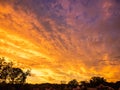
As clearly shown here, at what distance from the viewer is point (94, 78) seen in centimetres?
16562

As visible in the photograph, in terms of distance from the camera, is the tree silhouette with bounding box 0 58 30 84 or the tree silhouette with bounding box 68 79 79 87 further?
the tree silhouette with bounding box 68 79 79 87

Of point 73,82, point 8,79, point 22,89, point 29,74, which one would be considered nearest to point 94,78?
point 73,82

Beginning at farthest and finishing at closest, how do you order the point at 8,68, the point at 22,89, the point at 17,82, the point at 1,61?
the point at 17,82 < the point at 8,68 < the point at 1,61 < the point at 22,89

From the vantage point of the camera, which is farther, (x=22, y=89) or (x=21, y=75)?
(x=21, y=75)

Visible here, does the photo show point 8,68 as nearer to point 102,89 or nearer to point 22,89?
point 22,89

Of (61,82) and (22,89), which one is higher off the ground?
(61,82)

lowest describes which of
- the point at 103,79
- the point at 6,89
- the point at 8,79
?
the point at 6,89

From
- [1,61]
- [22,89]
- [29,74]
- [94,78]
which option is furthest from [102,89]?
[94,78]

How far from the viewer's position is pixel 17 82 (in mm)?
133375

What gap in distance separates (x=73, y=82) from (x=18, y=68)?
60105 mm

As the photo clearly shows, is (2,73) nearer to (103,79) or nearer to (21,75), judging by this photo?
(21,75)

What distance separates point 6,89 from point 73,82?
9210 centimetres

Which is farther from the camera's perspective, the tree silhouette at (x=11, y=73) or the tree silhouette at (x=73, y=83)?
the tree silhouette at (x=73, y=83)

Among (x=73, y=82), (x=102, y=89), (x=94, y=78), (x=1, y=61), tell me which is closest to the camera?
(x=102, y=89)
